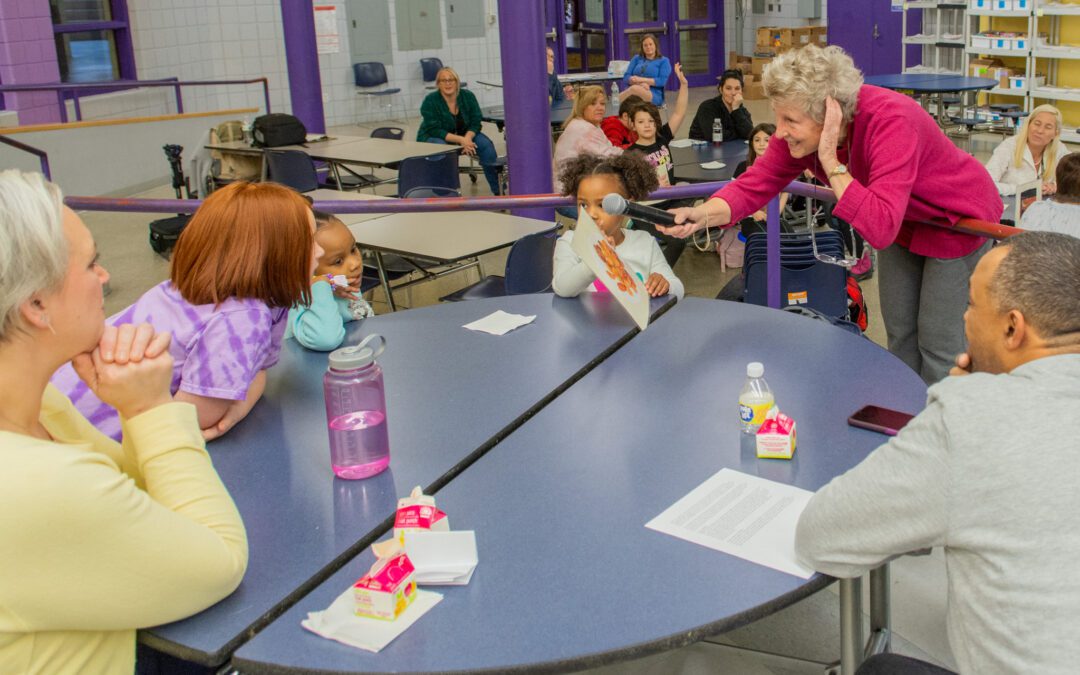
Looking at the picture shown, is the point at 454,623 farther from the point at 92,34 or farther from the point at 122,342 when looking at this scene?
the point at 92,34

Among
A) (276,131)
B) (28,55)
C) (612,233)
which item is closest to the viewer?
(612,233)

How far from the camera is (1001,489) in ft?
4.47

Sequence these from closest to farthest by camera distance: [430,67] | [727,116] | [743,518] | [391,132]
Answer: [743,518] → [727,116] → [391,132] → [430,67]

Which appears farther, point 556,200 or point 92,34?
point 92,34

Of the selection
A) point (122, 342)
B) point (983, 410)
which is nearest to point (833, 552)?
point (983, 410)

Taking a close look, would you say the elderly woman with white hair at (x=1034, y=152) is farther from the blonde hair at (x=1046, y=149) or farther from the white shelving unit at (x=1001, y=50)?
the white shelving unit at (x=1001, y=50)

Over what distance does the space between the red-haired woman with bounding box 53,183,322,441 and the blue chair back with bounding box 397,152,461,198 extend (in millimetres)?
4030

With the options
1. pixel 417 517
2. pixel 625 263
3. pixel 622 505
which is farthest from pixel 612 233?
pixel 417 517

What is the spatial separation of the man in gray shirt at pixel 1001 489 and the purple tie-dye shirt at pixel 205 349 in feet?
4.00

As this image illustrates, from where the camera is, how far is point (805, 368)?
2.43m

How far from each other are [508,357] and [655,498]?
0.87m

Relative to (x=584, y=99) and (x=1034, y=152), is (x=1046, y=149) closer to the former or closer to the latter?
(x=1034, y=152)

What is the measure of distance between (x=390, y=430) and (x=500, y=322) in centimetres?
78

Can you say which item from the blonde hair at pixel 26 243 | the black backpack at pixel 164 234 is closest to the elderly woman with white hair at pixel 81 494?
the blonde hair at pixel 26 243
